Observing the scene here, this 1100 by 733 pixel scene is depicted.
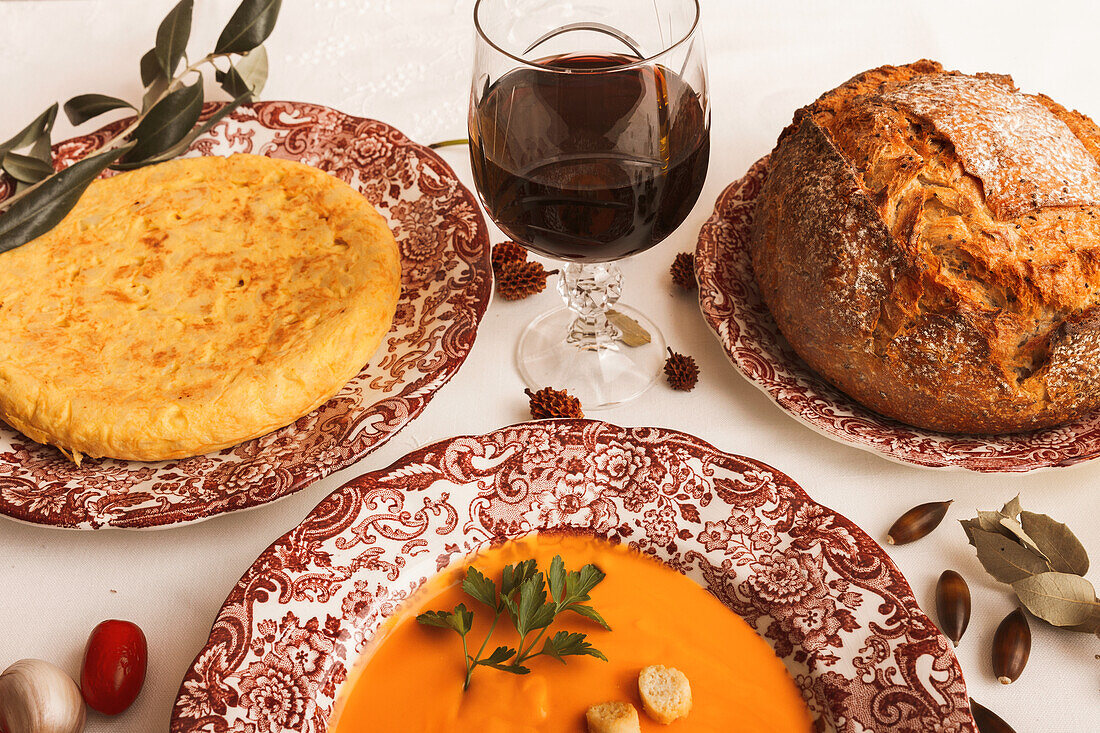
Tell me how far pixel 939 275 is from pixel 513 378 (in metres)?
0.72

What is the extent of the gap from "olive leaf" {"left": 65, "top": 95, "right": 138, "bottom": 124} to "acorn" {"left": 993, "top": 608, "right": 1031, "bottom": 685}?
1818mm

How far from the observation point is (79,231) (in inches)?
65.2

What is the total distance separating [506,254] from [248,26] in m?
0.69

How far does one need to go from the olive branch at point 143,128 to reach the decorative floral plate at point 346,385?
0.22 ft

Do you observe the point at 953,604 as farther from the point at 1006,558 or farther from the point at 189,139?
the point at 189,139

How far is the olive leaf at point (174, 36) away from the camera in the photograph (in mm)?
1849

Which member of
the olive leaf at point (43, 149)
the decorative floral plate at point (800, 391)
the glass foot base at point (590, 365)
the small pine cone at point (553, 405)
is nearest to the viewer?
the decorative floral plate at point (800, 391)

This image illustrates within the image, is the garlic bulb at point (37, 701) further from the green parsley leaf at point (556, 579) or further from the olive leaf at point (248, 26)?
the olive leaf at point (248, 26)

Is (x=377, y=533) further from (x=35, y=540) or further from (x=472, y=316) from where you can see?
(x=35, y=540)

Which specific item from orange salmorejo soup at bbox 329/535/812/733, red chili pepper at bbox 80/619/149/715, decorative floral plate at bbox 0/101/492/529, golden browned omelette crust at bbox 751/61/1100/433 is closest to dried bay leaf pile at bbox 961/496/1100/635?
golden browned omelette crust at bbox 751/61/1100/433

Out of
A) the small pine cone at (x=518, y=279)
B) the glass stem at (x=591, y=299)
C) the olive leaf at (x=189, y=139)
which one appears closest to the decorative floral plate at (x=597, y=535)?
the glass stem at (x=591, y=299)

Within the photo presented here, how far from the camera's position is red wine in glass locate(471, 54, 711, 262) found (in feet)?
4.13

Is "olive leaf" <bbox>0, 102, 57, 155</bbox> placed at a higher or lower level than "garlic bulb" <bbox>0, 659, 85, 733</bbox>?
higher

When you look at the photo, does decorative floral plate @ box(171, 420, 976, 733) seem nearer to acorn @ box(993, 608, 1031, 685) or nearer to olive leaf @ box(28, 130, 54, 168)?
acorn @ box(993, 608, 1031, 685)
